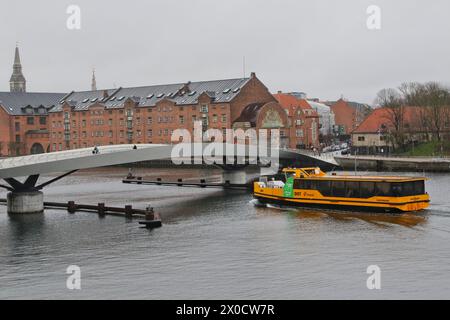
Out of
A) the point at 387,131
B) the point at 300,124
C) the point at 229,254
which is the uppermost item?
the point at 300,124

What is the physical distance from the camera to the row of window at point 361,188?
5666cm

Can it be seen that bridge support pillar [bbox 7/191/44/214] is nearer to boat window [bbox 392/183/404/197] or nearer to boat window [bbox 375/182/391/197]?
boat window [bbox 375/182/391/197]

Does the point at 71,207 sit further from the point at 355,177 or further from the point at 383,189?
the point at 383,189

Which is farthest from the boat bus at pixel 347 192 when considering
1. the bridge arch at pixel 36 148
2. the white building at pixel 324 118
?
the white building at pixel 324 118

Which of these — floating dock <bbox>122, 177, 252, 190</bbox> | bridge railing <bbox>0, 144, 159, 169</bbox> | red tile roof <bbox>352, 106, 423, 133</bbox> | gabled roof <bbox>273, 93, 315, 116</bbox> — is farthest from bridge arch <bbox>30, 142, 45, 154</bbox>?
bridge railing <bbox>0, 144, 159, 169</bbox>

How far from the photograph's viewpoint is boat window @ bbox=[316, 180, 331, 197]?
61.5 metres

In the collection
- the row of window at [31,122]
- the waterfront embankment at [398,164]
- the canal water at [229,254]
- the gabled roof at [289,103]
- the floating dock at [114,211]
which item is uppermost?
the gabled roof at [289,103]

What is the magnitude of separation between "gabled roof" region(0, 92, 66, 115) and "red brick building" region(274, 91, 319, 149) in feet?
163

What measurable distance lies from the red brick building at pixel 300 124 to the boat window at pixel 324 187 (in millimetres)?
74638

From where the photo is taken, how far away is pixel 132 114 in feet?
450

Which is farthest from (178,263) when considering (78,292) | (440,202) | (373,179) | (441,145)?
(441,145)

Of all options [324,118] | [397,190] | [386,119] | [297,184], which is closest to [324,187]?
[297,184]

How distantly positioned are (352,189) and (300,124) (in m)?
83.0

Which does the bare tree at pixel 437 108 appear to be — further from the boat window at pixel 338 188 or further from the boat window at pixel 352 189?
the boat window at pixel 352 189
